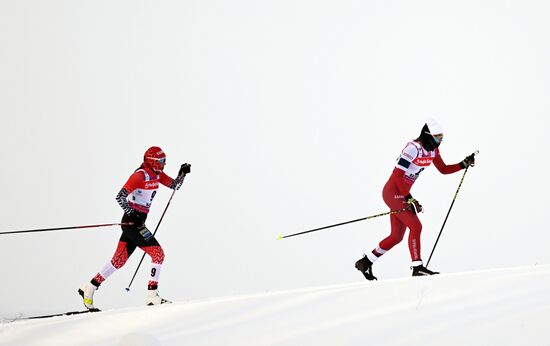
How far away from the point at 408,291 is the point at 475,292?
744 millimetres

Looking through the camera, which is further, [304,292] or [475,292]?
[304,292]

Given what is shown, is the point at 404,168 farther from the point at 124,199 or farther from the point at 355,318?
the point at 355,318

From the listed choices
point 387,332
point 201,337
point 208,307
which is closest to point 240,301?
point 208,307

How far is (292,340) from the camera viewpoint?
721 cm

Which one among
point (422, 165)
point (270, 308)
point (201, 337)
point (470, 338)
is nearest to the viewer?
point (470, 338)

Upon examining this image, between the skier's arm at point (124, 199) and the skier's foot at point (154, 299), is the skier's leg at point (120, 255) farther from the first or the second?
the skier's foot at point (154, 299)

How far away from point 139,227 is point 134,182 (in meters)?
0.66

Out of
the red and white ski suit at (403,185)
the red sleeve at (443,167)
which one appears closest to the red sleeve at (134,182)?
the red and white ski suit at (403,185)

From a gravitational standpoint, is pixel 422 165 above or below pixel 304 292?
above

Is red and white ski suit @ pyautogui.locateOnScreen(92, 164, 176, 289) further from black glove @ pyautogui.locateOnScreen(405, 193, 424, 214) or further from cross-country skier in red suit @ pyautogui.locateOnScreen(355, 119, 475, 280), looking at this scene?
black glove @ pyautogui.locateOnScreen(405, 193, 424, 214)

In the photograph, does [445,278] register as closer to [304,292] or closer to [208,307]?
[304,292]

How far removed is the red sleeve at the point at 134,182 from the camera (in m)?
12.1

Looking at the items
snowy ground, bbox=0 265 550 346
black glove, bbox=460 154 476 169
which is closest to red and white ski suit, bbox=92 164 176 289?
snowy ground, bbox=0 265 550 346

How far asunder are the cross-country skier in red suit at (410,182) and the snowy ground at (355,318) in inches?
101
